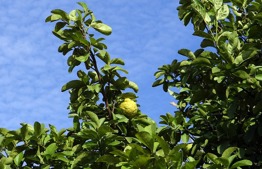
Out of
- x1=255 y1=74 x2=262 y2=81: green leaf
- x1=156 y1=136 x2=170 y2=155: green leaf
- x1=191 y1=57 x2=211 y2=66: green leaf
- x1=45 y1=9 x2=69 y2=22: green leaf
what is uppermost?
x1=45 y1=9 x2=69 y2=22: green leaf

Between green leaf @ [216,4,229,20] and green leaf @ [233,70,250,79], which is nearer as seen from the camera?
green leaf @ [233,70,250,79]

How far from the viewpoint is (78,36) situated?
414cm

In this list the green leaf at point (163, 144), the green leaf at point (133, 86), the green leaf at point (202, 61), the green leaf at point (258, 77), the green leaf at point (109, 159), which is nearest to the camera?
the green leaf at point (163, 144)

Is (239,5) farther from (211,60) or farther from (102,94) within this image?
(102,94)

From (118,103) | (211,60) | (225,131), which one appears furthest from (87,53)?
(225,131)

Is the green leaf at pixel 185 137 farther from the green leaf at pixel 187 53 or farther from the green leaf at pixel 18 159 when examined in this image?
the green leaf at pixel 18 159

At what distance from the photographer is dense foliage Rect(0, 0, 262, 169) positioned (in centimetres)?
387

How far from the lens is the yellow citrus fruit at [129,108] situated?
432 cm

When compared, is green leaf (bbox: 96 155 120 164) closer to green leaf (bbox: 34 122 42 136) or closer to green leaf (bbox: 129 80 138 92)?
green leaf (bbox: 34 122 42 136)

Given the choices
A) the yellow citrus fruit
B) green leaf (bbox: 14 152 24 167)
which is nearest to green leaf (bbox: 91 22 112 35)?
the yellow citrus fruit

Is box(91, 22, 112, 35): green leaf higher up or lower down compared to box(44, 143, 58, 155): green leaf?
higher up

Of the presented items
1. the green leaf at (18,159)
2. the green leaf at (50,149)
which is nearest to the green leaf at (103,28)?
the green leaf at (50,149)

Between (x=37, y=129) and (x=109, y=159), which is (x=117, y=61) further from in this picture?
(x=109, y=159)

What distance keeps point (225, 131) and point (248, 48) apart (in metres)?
0.69
